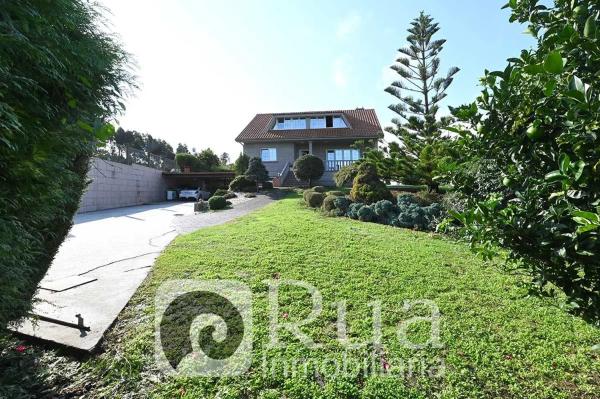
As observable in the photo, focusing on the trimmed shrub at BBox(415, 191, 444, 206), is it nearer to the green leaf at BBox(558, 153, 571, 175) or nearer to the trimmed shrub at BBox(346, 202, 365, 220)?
the trimmed shrub at BBox(346, 202, 365, 220)

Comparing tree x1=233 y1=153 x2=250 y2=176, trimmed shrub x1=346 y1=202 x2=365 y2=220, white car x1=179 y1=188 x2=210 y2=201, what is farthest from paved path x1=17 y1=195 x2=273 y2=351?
white car x1=179 y1=188 x2=210 y2=201

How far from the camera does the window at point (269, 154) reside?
79.2 feet

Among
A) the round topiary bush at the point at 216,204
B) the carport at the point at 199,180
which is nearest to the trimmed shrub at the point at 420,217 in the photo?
the round topiary bush at the point at 216,204

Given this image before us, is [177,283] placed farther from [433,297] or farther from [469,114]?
[469,114]

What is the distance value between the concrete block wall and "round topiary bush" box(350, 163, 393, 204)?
10538 mm

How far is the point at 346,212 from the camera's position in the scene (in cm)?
1004

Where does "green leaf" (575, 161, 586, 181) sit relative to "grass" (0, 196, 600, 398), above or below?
above

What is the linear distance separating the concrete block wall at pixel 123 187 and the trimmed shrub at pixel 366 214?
1114 cm

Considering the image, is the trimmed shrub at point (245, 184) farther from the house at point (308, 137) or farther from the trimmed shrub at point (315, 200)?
the trimmed shrub at point (315, 200)

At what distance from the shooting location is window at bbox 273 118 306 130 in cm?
2441

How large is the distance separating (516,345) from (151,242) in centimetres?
690

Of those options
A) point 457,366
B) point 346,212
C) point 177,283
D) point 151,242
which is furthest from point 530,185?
point 346,212

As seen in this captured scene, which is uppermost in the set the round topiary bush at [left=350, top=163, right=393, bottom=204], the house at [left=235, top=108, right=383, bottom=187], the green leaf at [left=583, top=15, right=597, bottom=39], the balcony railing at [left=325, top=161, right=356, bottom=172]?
the house at [left=235, top=108, right=383, bottom=187]

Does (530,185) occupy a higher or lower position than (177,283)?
higher
